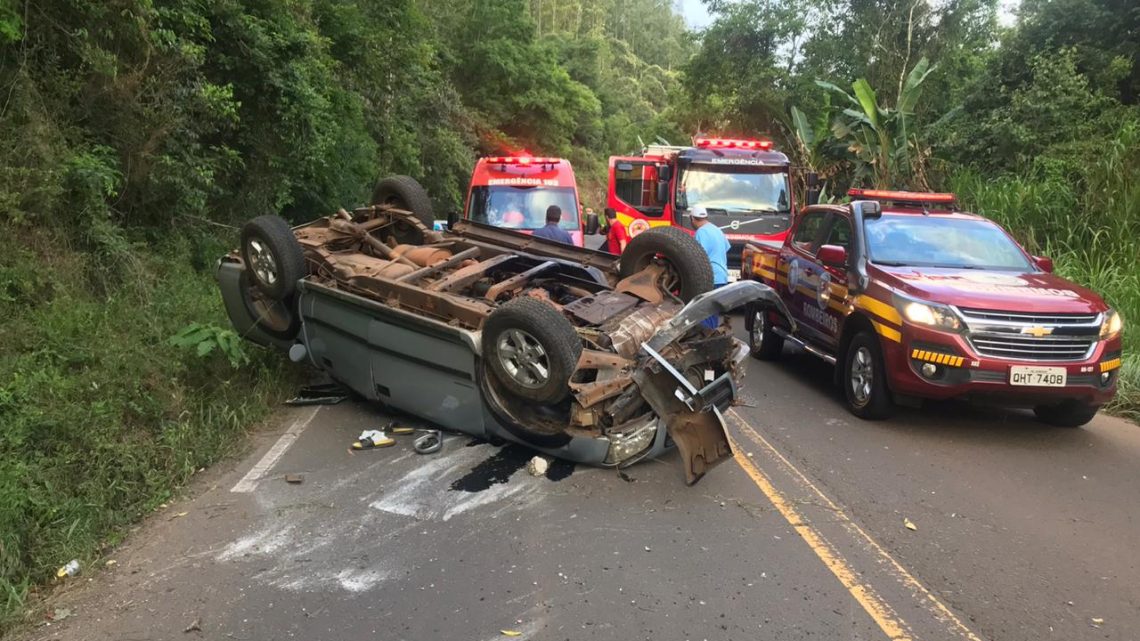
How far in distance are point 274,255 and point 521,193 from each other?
6010 millimetres

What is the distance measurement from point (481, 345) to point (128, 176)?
19.8ft

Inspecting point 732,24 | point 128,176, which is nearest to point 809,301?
point 128,176

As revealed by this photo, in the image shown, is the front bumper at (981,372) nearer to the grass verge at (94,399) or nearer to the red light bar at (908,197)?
the red light bar at (908,197)

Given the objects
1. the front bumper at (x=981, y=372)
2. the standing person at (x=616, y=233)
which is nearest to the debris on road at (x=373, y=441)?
the front bumper at (x=981, y=372)

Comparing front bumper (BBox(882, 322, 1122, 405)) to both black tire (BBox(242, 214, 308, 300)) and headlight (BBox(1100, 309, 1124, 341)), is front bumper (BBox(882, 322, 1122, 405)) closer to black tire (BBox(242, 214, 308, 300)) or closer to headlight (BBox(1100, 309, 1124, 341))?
headlight (BBox(1100, 309, 1124, 341))

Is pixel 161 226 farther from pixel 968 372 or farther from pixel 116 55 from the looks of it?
pixel 968 372

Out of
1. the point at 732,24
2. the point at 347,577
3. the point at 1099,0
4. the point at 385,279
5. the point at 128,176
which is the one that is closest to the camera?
the point at 347,577

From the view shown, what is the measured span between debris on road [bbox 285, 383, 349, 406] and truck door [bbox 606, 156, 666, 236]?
6684 millimetres

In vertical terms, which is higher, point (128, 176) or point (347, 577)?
point (128, 176)

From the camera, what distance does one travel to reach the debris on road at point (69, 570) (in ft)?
13.6

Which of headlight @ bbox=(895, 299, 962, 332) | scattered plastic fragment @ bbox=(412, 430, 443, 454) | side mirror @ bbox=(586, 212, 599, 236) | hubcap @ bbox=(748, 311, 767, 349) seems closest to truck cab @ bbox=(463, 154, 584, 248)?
side mirror @ bbox=(586, 212, 599, 236)

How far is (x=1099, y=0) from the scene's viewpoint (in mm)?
15492

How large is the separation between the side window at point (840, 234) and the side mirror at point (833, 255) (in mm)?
429

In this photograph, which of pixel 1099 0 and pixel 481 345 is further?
pixel 1099 0
